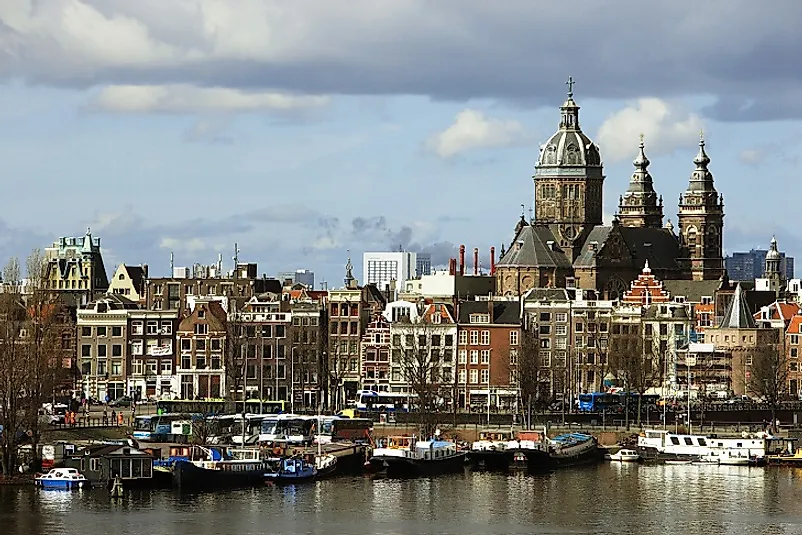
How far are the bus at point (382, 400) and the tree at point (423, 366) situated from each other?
899 millimetres

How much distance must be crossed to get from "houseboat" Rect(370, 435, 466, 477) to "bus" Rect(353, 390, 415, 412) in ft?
98.2

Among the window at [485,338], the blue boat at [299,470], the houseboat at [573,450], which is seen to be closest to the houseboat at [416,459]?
the blue boat at [299,470]

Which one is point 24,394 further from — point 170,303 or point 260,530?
point 170,303

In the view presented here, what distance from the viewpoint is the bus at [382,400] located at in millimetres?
172875

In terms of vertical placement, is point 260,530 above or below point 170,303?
below

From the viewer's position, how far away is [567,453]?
145375mm

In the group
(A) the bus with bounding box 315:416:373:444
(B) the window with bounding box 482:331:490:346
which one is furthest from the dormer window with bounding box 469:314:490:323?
(A) the bus with bounding box 315:416:373:444

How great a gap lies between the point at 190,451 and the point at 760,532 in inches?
1335

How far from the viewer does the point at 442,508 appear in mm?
122188

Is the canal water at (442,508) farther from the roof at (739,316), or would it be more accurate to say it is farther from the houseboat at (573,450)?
the roof at (739,316)

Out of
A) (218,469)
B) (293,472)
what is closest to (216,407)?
(293,472)

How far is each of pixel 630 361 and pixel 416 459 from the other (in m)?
36.0

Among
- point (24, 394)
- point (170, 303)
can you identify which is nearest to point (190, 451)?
point (24, 394)

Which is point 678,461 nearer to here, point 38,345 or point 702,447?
point 702,447
